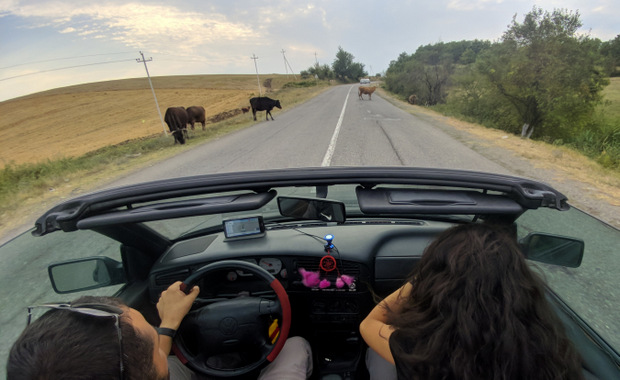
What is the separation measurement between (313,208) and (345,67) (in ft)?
333

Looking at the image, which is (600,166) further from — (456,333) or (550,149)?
(456,333)

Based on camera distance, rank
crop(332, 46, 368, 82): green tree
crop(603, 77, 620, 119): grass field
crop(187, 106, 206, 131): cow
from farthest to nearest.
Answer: crop(332, 46, 368, 82): green tree, crop(603, 77, 620, 119): grass field, crop(187, 106, 206, 131): cow

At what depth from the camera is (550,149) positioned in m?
10.9

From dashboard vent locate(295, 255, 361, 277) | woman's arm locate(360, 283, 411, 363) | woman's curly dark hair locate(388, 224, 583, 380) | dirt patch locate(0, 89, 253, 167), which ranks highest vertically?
woman's curly dark hair locate(388, 224, 583, 380)

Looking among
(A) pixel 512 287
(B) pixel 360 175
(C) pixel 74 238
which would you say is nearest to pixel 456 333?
(A) pixel 512 287

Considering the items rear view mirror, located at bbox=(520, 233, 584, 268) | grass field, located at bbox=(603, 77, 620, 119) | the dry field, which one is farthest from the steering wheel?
grass field, located at bbox=(603, 77, 620, 119)

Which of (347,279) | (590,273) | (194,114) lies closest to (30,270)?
(347,279)

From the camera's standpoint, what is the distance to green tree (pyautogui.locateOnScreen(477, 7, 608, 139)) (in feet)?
55.9

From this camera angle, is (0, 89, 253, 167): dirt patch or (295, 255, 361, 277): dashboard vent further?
(0, 89, 253, 167): dirt patch

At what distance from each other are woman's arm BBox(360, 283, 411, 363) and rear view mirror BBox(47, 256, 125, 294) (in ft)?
5.40

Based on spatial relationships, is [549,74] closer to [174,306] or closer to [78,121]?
[174,306]

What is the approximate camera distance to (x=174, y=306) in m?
1.84

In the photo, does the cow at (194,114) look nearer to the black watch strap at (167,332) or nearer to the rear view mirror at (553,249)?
the black watch strap at (167,332)

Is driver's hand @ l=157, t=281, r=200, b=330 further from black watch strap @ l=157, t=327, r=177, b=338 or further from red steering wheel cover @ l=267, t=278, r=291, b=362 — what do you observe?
red steering wheel cover @ l=267, t=278, r=291, b=362
